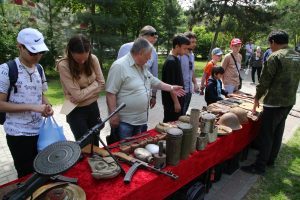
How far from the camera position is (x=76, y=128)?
2863mm

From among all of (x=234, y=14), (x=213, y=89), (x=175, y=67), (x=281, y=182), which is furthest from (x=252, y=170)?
(x=234, y=14)

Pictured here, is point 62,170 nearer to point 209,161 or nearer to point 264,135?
point 209,161

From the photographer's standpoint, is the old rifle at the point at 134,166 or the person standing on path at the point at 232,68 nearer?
the old rifle at the point at 134,166

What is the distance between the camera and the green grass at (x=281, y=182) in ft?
12.0

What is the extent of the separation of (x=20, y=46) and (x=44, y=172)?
1171mm

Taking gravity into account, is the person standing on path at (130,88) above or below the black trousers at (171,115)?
above

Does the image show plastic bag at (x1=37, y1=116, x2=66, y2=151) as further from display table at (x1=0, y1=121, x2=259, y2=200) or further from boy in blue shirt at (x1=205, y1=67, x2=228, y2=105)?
boy in blue shirt at (x1=205, y1=67, x2=228, y2=105)

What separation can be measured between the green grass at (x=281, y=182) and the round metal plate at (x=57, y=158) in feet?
8.85

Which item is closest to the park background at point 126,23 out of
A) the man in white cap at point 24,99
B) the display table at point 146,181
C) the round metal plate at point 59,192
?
the display table at point 146,181

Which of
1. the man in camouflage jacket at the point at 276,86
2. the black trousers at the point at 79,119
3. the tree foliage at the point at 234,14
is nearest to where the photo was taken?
the black trousers at the point at 79,119

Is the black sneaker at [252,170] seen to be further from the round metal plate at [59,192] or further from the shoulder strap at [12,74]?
the shoulder strap at [12,74]

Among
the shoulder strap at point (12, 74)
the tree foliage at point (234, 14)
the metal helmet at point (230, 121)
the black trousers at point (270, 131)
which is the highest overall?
the tree foliage at point (234, 14)

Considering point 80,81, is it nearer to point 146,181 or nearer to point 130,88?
point 130,88

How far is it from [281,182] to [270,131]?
74 centimetres
